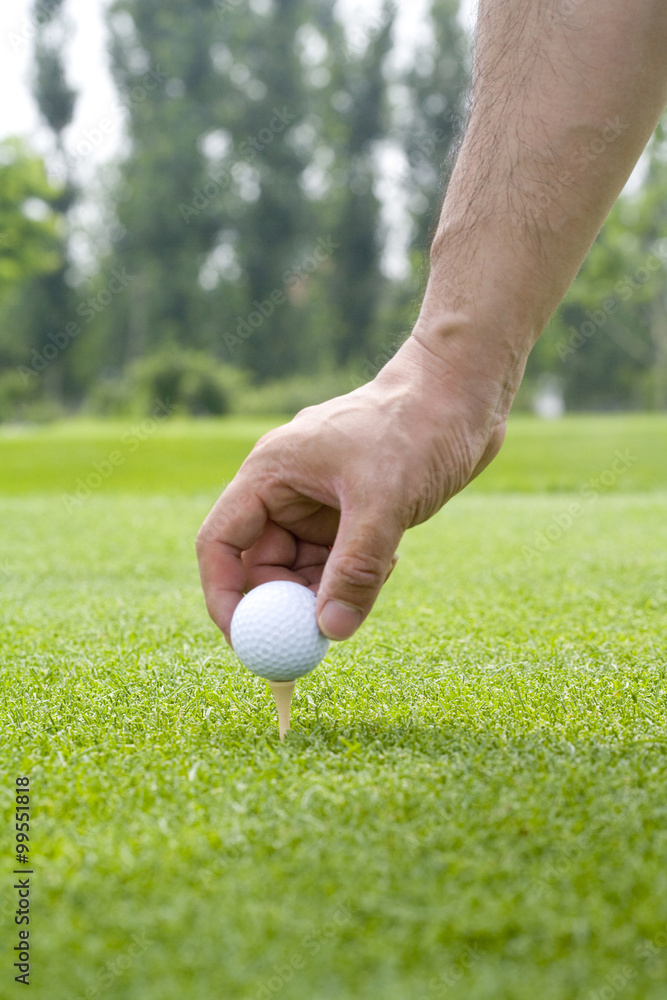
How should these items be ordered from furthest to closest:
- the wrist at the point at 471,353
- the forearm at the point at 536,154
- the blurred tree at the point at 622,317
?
the blurred tree at the point at 622,317
the wrist at the point at 471,353
the forearm at the point at 536,154

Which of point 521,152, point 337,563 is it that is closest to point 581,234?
point 521,152

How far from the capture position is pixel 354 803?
1.23m

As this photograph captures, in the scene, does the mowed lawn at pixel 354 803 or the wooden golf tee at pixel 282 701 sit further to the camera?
the wooden golf tee at pixel 282 701

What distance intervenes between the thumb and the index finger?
0.21 metres

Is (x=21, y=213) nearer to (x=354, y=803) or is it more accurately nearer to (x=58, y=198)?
(x=58, y=198)

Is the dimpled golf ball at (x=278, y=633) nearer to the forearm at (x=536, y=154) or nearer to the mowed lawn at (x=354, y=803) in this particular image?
the mowed lawn at (x=354, y=803)

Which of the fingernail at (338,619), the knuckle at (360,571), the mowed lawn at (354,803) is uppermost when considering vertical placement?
the knuckle at (360,571)

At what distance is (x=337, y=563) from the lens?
1.39 m

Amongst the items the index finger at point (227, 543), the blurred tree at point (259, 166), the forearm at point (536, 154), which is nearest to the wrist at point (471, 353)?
the forearm at point (536, 154)

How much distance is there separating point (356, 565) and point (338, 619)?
139mm

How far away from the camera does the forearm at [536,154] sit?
1319mm

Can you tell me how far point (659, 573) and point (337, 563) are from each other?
234 centimetres

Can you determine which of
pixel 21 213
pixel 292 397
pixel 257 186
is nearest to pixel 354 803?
pixel 21 213

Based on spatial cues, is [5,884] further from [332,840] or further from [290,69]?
[290,69]
